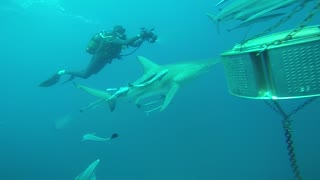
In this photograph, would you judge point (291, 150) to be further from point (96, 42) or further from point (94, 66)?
point (94, 66)

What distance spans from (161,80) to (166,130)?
1795 centimetres

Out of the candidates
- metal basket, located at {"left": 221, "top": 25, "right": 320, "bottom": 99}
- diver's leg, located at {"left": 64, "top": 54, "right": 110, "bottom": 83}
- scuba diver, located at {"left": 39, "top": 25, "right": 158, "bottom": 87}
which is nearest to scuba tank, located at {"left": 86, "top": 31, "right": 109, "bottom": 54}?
scuba diver, located at {"left": 39, "top": 25, "right": 158, "bottom": 87}

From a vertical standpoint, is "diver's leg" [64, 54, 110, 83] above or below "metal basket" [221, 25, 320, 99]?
above

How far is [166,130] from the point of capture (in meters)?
27.2

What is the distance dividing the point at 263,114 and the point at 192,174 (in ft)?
28.3

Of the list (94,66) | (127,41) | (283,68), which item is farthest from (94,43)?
(283,68)

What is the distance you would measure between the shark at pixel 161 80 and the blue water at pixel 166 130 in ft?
17.1

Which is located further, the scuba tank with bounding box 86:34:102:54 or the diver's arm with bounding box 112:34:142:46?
the scuba tank with bounding box 86:34:102:54

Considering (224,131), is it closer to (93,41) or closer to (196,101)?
(196,101)

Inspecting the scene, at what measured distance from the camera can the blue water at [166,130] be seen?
23000 millimetres

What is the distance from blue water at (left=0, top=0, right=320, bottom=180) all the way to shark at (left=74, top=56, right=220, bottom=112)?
5207 mm

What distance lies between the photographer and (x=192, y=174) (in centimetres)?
2264

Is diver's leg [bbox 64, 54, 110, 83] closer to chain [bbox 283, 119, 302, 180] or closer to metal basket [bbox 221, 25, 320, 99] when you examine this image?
metal basket [bbox 221, 25, 320, 99]

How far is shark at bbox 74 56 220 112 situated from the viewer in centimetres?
877
